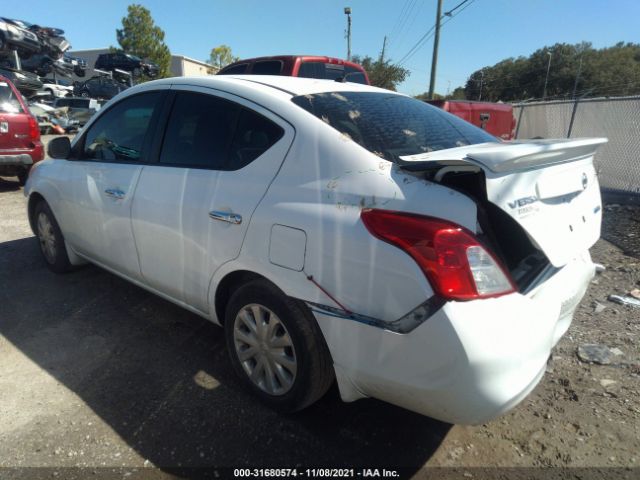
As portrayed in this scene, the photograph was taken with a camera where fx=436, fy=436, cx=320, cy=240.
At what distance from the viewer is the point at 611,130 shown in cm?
814

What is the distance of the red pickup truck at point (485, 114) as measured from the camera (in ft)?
29.0

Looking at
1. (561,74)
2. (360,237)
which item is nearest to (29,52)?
(360,237)

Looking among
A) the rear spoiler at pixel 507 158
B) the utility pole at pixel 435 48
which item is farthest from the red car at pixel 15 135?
the utility pole at pixel 435 48

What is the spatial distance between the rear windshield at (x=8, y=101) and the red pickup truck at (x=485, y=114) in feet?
24.9

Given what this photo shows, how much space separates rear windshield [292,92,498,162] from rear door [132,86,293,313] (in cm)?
26

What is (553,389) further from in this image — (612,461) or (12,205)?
(12,205)

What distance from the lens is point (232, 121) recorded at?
2430 millimetres

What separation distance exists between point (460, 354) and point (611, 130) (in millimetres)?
8590

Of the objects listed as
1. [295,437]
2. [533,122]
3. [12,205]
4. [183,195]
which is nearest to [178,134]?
[183,195]

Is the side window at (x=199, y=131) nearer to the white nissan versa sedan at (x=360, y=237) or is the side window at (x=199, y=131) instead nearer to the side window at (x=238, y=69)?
the white nissan versa sedan at (x=360, y=237)

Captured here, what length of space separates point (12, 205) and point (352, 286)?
23.3 ft

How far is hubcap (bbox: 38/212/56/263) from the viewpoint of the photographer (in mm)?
4020

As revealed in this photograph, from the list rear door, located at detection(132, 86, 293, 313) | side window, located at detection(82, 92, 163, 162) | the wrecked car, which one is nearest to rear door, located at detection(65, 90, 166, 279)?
side window, located at detection(82, 92, 163, 162)

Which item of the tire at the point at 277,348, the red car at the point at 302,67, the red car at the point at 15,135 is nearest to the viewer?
the tire at the point at 277,348
